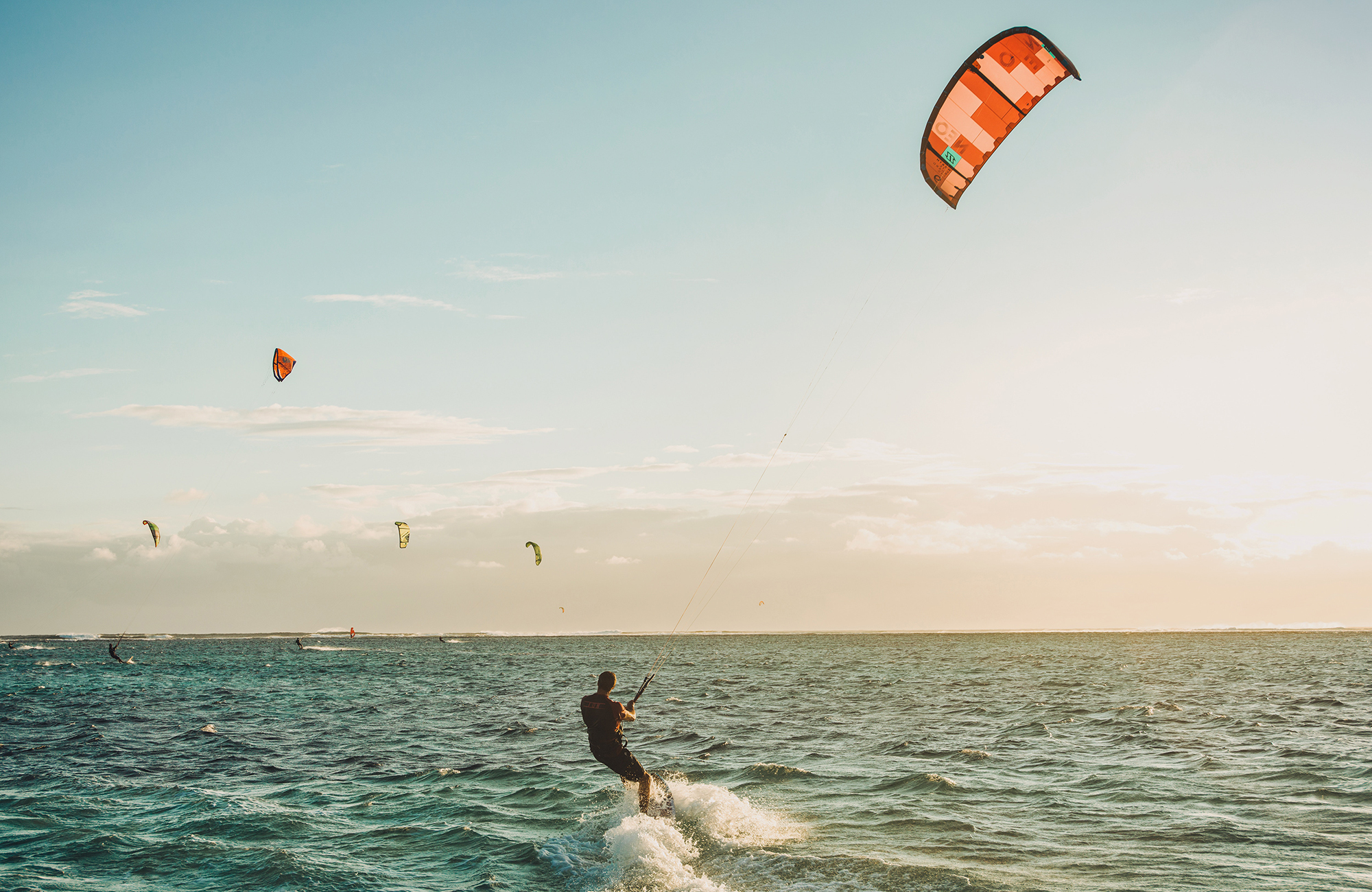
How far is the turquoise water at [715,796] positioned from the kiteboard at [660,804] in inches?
8.2

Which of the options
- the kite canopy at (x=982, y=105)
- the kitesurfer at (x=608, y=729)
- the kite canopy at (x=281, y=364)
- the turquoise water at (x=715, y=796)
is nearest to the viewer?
the turquoise water at (x=715, y=796)

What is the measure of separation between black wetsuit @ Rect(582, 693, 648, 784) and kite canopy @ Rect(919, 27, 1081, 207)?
778 centimetres

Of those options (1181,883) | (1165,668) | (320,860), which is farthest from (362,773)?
(1165,668)

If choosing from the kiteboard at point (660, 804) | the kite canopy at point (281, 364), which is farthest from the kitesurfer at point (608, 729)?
the kite canopy at point (281, 364)

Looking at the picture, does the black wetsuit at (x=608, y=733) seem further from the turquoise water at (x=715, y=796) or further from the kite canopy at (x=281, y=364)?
the kite canopy at (x=281, y=364)

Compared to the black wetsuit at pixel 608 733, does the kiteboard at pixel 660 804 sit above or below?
below

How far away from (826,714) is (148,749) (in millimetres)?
16065

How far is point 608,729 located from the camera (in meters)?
9.60

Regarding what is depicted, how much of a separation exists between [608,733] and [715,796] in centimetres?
297

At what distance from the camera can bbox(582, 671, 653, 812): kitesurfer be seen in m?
9.57

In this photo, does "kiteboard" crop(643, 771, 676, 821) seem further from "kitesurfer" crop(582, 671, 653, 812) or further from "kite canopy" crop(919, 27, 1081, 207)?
"kite canopy" crop(919, 27, 1081, 207)

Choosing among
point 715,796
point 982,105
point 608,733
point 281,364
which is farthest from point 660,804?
point 281,364

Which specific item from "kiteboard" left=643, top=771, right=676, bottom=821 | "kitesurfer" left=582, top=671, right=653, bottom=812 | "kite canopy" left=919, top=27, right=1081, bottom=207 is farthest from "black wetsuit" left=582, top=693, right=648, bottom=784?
"kite canopy" left=919, top=27, right=1081, bottom=207

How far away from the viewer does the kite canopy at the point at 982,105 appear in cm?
1038
